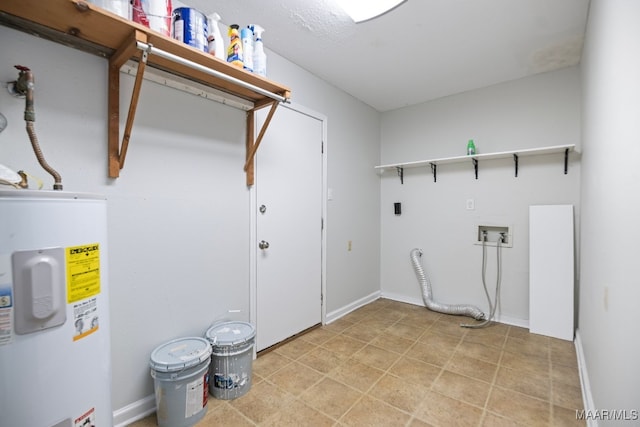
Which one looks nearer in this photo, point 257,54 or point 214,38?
point 214,38

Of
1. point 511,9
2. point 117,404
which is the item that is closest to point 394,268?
point 511,9

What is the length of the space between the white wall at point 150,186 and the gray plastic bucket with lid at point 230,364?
9.2 inches

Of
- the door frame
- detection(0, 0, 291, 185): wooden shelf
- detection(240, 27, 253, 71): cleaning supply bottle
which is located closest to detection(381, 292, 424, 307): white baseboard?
the door frame

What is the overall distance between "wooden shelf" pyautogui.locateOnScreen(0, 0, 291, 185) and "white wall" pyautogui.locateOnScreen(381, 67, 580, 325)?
2.39m

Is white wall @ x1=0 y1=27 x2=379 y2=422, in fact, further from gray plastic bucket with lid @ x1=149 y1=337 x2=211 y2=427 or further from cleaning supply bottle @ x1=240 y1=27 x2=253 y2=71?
cleaning supply bottle @ x1=240 y1=27 x2=253 y2=71

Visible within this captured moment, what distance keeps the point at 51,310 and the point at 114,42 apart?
127cm

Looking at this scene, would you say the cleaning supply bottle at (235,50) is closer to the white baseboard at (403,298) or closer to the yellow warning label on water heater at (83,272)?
the yellow warning label on water heater at (83,272)

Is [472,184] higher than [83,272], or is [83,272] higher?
[472,184]

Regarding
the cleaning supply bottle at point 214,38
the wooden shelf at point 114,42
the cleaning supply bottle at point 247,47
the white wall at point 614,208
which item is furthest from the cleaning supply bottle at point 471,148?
the cleaning supply bottle at point 214,38

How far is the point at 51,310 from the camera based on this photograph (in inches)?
35.9

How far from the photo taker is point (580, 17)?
76.5 inches

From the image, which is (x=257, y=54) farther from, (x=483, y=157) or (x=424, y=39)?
(x=483, y=157)

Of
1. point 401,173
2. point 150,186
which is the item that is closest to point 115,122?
point 150,186

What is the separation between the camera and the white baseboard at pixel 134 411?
1549 mm
